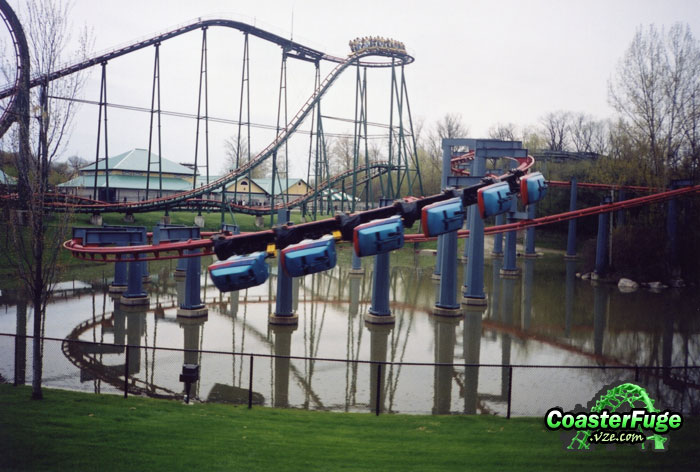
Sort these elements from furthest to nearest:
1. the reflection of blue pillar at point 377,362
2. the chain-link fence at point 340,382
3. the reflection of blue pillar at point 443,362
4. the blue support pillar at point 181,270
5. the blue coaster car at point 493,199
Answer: the blue support pillar at point 181,270
the blue coaster car at point 493,199
the reflection of blue pillar at point 443,362
the chain-link fence at point 340,382
the reflection of blue pillar at point 377,362

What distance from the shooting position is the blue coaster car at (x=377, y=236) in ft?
43.1

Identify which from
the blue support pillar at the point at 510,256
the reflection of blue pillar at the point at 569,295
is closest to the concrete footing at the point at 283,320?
the reflection of blue pillar at the point at 569,295

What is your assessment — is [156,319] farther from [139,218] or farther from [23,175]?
[139,218]

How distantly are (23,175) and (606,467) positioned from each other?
1002cm

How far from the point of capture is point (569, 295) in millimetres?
28594

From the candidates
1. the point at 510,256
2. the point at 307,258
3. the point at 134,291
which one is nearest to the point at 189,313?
the point at 134,291

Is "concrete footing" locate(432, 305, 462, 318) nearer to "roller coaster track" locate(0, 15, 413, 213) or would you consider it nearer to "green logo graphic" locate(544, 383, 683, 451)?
"green logo graphic" locate(544, 383, 683, 451)

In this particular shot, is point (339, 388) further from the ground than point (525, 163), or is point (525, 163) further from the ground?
point (525, 163)

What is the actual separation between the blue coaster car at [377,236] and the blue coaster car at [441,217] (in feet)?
3.72

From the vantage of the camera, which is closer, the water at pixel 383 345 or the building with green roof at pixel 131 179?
the water at pixel 383 345

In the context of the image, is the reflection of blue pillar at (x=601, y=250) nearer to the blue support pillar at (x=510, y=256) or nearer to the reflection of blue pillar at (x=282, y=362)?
the blue support pillar at (x=510, y=256)

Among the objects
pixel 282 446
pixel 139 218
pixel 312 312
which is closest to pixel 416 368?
pixel 282 446

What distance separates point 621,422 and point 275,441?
16.0ft

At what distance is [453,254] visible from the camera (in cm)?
2166
